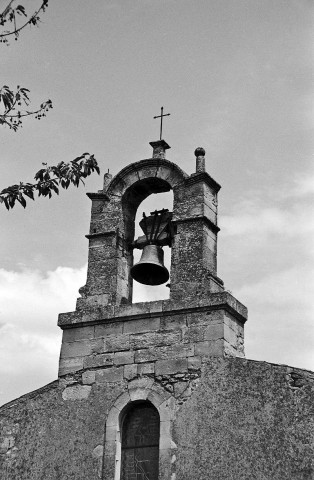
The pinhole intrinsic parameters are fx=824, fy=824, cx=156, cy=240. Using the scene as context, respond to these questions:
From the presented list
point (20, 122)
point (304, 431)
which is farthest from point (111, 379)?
point (20, 122)

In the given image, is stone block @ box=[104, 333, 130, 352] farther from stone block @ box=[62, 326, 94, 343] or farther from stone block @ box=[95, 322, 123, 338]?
stone block @ box=[62, 326, 94, 343]

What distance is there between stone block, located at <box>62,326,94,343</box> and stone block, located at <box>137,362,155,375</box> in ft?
2.95

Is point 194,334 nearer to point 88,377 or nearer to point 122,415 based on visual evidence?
point 122,415

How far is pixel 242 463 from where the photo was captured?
9.12 meters

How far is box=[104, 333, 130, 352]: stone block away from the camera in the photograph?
1046 cm

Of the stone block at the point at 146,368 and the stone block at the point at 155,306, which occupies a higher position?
the stone block at the point at 155,306

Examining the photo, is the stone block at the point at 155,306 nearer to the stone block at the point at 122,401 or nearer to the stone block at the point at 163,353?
the stone block at the point at 163,353

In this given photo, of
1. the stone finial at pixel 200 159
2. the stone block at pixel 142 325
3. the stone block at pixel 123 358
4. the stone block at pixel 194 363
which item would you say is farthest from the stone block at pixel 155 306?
the stone finial at pixel 200 159

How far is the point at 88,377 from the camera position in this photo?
34.4 feet

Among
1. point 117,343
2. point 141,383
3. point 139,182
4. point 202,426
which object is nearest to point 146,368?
point 141,383

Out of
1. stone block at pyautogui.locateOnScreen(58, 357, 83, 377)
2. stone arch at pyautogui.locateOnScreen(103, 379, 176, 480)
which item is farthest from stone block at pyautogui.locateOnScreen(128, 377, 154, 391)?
stone block at pyautogui.locateOnScreen(58, 357, 83, 377)

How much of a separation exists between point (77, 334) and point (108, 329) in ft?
1.53

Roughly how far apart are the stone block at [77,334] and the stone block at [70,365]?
269 millimetres

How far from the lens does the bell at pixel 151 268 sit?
11.0m
